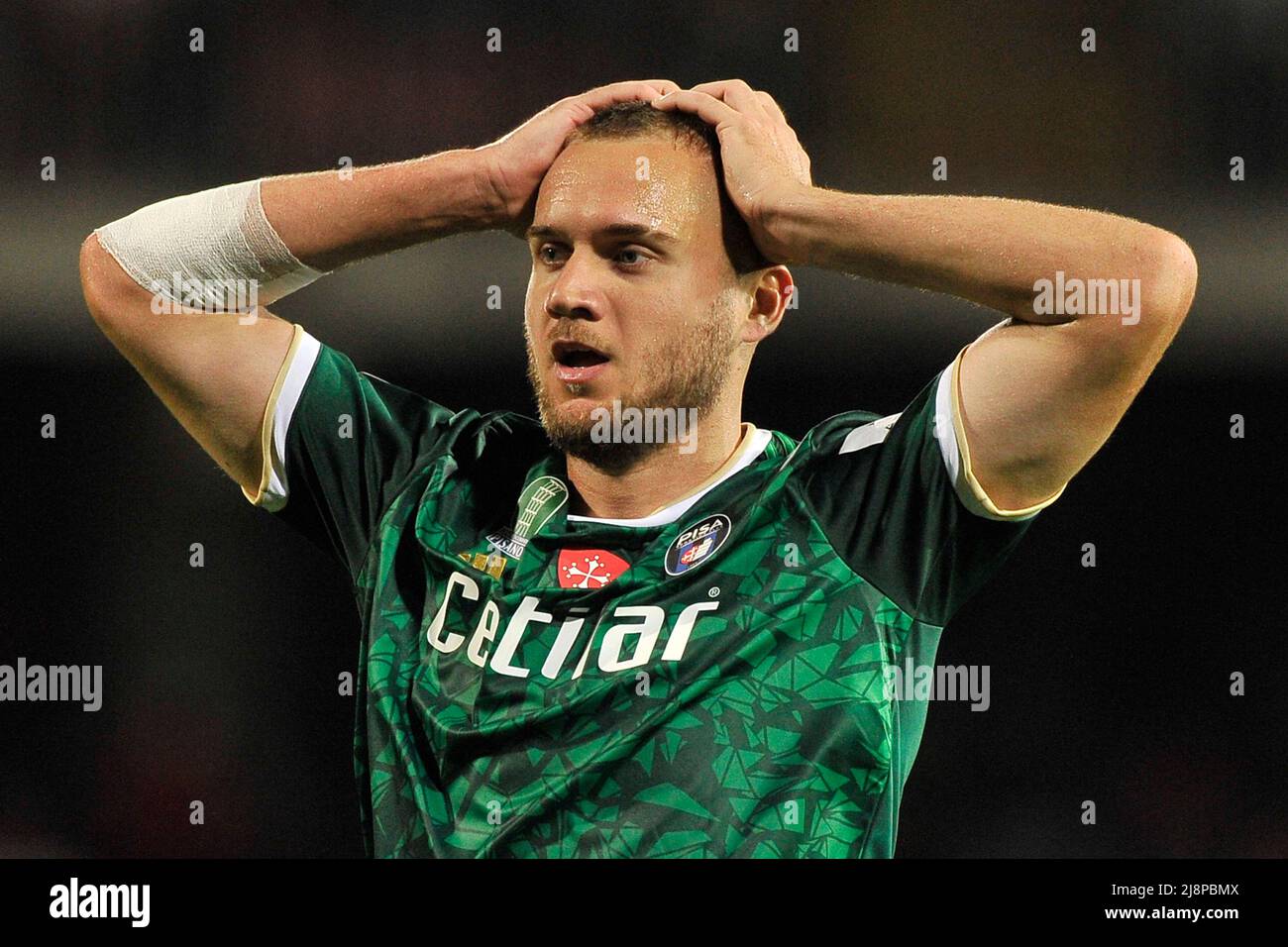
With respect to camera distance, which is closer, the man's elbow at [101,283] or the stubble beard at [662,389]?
the stubble beard at [662,389]

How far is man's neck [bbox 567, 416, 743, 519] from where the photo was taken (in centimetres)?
236

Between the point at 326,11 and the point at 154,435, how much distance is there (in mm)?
989

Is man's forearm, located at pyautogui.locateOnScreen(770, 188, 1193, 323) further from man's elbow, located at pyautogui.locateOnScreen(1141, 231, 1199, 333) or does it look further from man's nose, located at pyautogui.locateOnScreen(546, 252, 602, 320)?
man's nose, located at pyautogui.locateOnScreen(546, 252, 602, 320)

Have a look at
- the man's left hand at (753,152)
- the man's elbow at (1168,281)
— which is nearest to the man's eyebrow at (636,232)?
the man's left hand at (753,152)

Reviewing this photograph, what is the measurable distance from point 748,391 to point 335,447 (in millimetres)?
1047

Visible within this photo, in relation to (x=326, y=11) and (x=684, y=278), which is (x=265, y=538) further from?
(x=684, y=278)

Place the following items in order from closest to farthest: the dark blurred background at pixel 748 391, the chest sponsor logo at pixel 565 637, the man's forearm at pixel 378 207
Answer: the chest sponsor logo at pixel 565 637 < the man's forearm at pixel 378 207 < the dark blurred background at pixel 748 391

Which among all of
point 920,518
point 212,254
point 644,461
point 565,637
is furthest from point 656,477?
point 212,254

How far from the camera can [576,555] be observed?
230 cm

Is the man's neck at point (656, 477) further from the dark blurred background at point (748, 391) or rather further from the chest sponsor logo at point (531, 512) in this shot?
the dark blurred background at point (748, 391)

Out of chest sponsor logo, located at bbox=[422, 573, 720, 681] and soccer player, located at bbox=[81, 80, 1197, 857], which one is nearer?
soccer player, located at bbox=[81, 80, 1197, 857]

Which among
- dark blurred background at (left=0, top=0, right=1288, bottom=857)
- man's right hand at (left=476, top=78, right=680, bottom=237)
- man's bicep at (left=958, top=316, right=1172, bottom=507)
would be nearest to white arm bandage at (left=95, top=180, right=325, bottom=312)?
man's right hand at (left=476, top=78, right=680, bottom=237)

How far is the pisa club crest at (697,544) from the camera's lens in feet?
7.34

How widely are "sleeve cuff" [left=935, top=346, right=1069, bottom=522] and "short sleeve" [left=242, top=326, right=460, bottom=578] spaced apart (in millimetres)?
844
